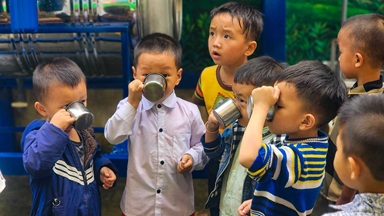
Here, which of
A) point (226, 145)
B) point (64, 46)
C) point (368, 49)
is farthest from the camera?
point (64, 46)

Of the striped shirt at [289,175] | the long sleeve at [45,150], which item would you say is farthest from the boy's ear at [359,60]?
the long sleeve at [45,150]

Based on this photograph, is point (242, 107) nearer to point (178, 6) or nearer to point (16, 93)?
point (178, 6)

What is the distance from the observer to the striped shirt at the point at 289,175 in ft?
5.20

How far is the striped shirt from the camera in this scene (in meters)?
1.58

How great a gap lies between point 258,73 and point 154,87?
42cm

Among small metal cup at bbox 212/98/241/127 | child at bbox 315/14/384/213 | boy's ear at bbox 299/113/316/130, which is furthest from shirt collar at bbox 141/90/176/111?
child at bbox 315/14/384/213

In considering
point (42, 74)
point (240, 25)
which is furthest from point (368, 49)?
point (42, 74)

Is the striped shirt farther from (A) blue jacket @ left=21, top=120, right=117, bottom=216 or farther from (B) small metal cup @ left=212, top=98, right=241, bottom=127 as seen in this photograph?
(A) blue jacket @ left=21, top=120, right=117, bottom=216

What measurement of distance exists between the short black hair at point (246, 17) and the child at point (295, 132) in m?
0.68

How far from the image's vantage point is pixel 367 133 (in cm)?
134

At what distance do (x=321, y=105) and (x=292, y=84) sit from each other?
13cm

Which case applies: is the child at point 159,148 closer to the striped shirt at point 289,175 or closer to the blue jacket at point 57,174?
the blue jacket at point 57,174

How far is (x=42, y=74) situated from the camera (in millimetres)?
1954

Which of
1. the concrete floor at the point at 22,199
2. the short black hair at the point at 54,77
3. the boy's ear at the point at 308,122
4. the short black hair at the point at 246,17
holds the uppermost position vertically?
the short black hair at the point at 246,17
